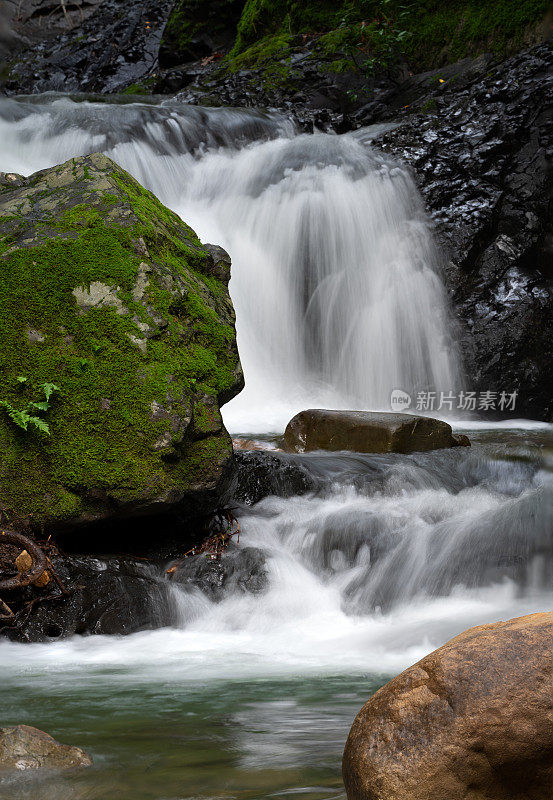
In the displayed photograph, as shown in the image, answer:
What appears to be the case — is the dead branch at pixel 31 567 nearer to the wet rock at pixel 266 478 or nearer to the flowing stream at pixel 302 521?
the flowing stream at pixel 302 521

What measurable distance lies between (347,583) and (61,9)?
24.6 metres

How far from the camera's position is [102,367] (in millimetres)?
3828

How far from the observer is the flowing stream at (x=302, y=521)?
240 cm

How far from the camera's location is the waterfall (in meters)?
9.45

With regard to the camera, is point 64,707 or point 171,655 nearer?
point 64,707

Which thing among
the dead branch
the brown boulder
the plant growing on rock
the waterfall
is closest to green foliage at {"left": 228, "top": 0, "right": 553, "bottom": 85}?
the waterfall

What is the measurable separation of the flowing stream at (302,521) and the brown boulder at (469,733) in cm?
36

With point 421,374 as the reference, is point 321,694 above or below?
below

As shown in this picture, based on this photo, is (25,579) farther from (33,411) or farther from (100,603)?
(33,411)

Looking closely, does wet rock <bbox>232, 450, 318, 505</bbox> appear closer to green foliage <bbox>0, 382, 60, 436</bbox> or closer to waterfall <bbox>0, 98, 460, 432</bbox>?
green foliage <bbox>0, 382, 60, 436</bbox>

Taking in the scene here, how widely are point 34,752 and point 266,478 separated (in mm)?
2834

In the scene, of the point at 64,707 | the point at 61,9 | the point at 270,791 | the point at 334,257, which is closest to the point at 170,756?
the point at 270,791

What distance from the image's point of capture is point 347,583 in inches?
165

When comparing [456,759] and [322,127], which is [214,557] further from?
[322,127]
